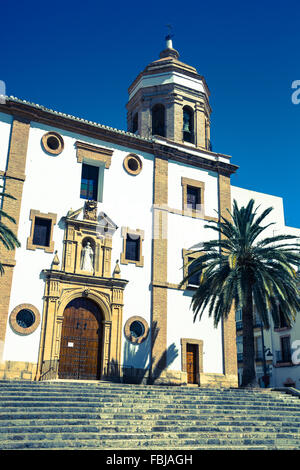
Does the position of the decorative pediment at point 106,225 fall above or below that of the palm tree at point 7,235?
above

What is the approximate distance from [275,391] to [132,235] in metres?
9.73

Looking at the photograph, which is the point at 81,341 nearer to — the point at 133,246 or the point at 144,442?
the point at 133,246

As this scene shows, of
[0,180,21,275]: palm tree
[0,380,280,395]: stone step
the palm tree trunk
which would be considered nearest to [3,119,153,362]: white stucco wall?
[0,180,21,275]: palm tree

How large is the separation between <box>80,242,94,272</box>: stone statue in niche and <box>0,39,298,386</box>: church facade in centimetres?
5

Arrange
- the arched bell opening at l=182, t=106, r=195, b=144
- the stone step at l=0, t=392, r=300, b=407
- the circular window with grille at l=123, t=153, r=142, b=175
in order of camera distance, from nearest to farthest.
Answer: the stone step at l=0, t=392, r=300, b=407 < the circular window with grille at l=123, t=153, r=142, b=175 < the arched bell opening at l=182, t=106, r=195, b=144

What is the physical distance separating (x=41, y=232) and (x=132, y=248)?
4.64 metres

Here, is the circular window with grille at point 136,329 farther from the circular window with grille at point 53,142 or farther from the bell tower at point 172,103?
the bell tower at point 172,103

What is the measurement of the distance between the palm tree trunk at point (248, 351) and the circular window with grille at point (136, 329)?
4.61 m

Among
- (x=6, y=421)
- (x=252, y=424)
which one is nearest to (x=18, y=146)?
(x=6, y=421)

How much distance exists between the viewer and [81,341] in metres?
21.7

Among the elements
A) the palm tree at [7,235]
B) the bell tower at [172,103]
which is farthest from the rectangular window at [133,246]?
the bell tower at [172,103]

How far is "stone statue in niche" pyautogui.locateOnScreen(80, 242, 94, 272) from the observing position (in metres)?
22.3

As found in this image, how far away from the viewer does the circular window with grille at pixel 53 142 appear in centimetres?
2316

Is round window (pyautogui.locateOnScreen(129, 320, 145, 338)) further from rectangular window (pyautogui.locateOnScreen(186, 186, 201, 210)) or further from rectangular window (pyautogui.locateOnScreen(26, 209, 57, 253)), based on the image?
rectangular window (pyautogui.locateOnScreen(186, 186, 201, 210))
